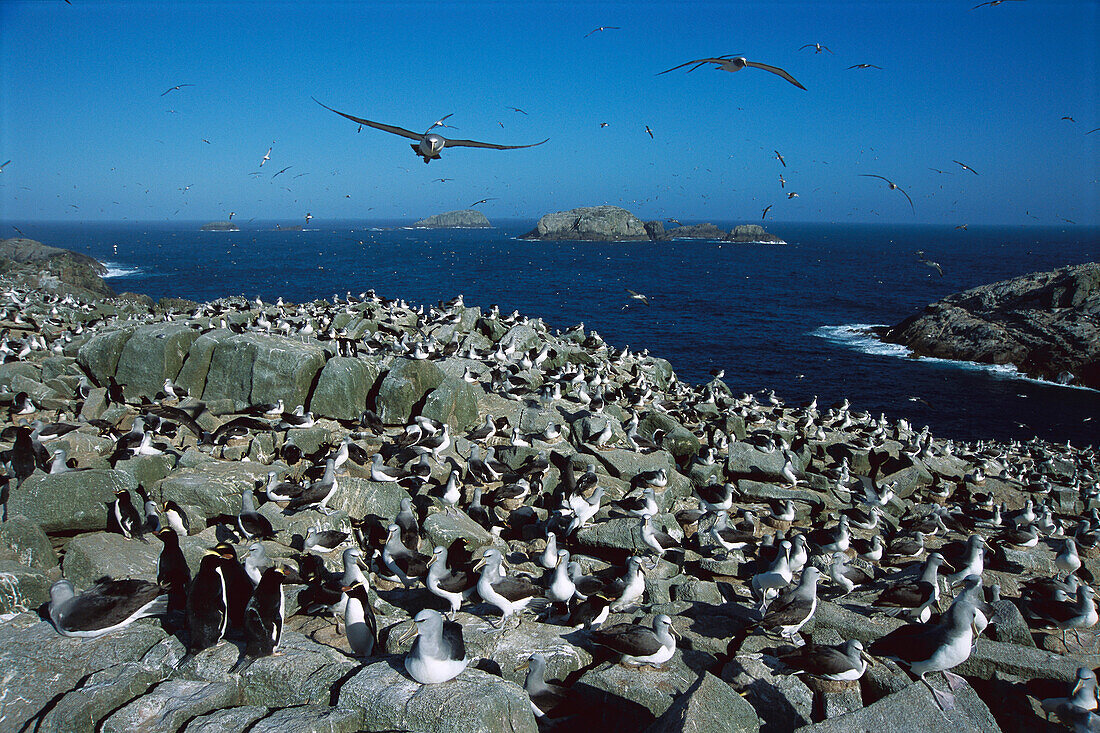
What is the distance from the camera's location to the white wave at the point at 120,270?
84750mm

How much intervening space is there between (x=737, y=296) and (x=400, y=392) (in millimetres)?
67255

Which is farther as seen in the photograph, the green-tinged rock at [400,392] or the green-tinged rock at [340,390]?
the green-tinged rock at [400,392]

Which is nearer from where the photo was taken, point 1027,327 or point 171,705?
point 171,705

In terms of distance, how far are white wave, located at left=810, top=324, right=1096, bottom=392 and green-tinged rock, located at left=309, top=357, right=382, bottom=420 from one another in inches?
1762

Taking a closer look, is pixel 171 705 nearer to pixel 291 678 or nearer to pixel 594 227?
pixel 291 678

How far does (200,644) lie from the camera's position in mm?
6039

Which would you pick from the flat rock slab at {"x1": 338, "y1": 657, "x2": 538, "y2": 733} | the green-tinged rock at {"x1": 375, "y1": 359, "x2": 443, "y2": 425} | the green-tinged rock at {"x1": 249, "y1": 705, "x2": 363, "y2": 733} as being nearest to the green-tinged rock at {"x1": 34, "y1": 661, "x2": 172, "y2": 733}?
the green-tinged rock at {"x1": 249, "y1": 705, "x2": 363, "y2": 733}

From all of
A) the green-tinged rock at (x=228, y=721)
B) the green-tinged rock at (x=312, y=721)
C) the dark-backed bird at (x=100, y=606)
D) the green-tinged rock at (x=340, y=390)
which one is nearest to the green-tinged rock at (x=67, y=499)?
the dark-backed bird at (x=100, y=606)

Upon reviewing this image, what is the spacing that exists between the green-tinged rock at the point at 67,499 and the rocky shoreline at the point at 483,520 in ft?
0.11

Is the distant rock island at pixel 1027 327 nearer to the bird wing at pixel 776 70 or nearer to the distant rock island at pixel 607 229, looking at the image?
the bird wing at pixel 776 70

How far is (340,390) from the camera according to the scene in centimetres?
1480

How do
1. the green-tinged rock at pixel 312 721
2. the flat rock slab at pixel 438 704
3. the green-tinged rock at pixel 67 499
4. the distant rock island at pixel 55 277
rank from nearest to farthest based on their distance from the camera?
the green-tinged rock at pixel 312 721
the flat rock slab at pixel 438 704
the green-tinged rock at pixel 67 499
the distant rock island at pixel 55 277

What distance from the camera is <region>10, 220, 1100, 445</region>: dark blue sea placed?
37531 mm

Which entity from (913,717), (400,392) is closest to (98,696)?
(913,717)
